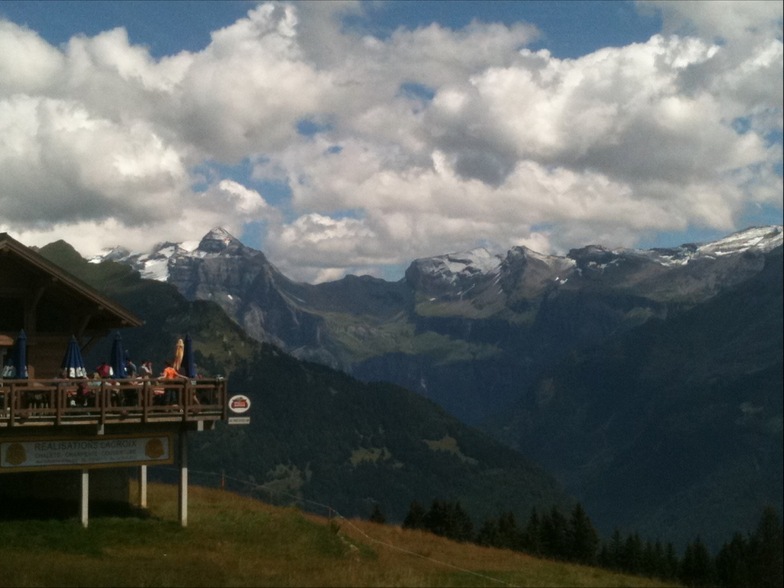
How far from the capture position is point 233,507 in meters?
46.6

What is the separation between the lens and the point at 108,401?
3988 cm

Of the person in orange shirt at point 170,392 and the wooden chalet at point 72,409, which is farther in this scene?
the person in orange shirt at point 170,392

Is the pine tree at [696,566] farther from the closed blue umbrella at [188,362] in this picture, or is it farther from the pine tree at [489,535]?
the closed blue umbrella at [188,362]

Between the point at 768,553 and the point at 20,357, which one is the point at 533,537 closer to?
the point at 768,553

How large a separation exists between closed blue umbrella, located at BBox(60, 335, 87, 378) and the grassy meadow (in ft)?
18.3

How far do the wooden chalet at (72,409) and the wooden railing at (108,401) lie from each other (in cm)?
4

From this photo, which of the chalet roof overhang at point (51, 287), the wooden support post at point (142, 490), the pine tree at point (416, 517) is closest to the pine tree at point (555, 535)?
the pine tree at point (416, 517)

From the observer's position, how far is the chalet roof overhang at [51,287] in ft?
140

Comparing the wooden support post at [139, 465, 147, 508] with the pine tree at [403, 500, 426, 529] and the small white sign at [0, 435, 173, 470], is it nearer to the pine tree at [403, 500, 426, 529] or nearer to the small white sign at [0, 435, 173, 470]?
the small white sign at [0, 435, 173, 470]

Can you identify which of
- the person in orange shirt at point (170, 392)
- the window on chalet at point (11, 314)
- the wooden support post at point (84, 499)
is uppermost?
the window on chalet at point (11, 314)

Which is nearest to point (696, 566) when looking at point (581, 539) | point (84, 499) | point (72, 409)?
point (581, 539)

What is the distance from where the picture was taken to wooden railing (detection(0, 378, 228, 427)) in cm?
3822

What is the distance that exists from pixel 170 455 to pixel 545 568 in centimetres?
1740

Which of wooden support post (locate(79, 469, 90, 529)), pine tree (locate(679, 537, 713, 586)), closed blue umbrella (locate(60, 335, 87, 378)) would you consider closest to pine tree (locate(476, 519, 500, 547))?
pine tree (locate(679, 537, 713, 586))
